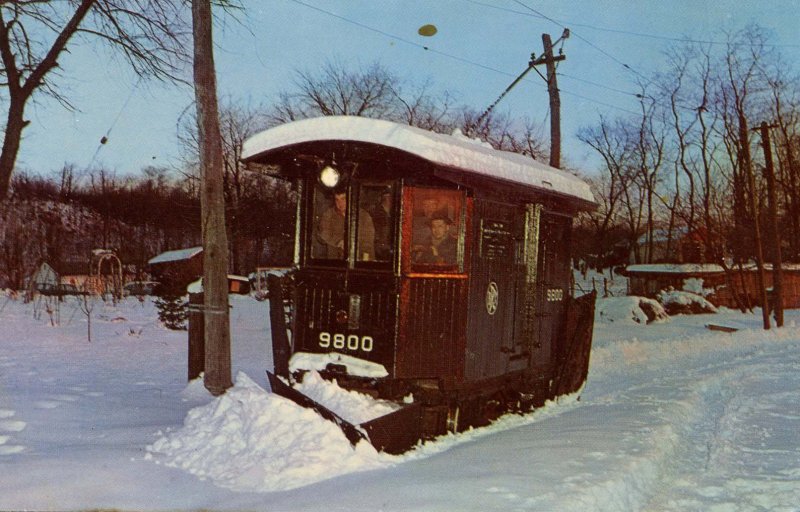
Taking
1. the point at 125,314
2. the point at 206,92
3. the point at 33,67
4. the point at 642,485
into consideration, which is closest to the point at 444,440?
the point at 642,485

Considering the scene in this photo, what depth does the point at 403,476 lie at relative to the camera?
17.1 ft

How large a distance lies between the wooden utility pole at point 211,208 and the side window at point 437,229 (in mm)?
2218

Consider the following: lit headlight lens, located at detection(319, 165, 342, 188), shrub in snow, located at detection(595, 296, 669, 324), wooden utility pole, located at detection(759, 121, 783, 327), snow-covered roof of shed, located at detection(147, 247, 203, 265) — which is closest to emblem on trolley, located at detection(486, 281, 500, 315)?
lit headlight lens, located at detection(319, 165, 342, 188)

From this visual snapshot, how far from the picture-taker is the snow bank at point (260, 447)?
5.11 meters

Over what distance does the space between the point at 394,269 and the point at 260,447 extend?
207 cm

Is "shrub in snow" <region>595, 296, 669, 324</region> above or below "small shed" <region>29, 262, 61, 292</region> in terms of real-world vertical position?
below

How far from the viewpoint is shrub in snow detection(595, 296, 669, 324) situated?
23.5 metres

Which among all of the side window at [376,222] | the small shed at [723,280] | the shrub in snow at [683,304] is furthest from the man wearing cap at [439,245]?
the small shed at [723,280]

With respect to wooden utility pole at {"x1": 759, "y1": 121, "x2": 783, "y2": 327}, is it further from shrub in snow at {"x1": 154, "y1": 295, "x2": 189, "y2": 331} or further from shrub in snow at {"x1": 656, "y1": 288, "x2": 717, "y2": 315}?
shrub in snow at {"x1": 154, "y1": 295, "x2": 189, "y2": 331}

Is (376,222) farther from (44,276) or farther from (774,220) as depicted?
(44,276)

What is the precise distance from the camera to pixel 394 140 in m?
6.36

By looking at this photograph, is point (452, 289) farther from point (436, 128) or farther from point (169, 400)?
point (436, 128)

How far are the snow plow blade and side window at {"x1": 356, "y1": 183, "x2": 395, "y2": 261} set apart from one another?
1.45 metres

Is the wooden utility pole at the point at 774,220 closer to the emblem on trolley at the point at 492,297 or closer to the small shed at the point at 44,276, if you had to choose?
the emblem on trolley at the point at 492,297
